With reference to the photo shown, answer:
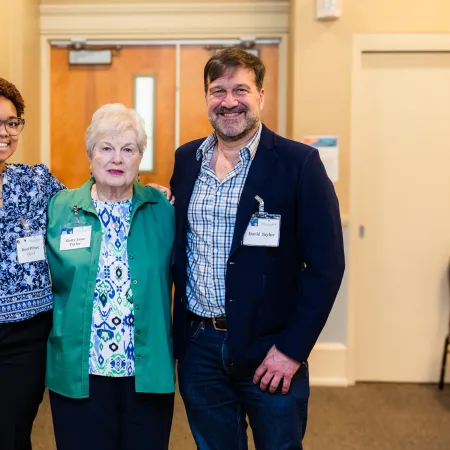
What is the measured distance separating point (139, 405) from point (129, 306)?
309 mm

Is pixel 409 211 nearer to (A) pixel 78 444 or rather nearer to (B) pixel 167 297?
(B) pixel 167 297

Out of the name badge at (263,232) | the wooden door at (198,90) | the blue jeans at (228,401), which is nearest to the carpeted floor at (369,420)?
the blue jeans at (228,401)

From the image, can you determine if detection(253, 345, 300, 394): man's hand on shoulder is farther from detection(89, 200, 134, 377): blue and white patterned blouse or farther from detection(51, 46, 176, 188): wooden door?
detection(51, 46, 176, 188): wooden door

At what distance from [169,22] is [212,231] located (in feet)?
8.77

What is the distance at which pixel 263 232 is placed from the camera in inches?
63.5

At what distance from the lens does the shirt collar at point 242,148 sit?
1.68 meters

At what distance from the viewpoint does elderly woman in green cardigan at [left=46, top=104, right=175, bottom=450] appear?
1.62 m

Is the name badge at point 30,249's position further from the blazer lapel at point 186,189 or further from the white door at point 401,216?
the white door at point 401,216

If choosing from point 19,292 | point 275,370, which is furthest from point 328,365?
point 19,292

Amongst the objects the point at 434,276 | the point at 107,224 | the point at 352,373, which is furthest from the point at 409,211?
the point at 107,224

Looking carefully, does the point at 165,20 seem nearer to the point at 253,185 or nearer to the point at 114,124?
the point at 114,124

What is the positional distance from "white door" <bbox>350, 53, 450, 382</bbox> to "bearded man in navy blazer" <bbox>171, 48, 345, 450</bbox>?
2113 mm

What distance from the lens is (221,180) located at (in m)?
1.71

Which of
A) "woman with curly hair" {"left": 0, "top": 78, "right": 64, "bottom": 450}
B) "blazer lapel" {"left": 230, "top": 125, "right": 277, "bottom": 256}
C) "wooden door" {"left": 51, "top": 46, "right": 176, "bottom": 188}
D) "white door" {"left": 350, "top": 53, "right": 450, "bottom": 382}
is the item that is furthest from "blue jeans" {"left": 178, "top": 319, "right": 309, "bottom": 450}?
"wooden door" {"left": 51, "top": 46, "right": 176, "bottom": 188}
